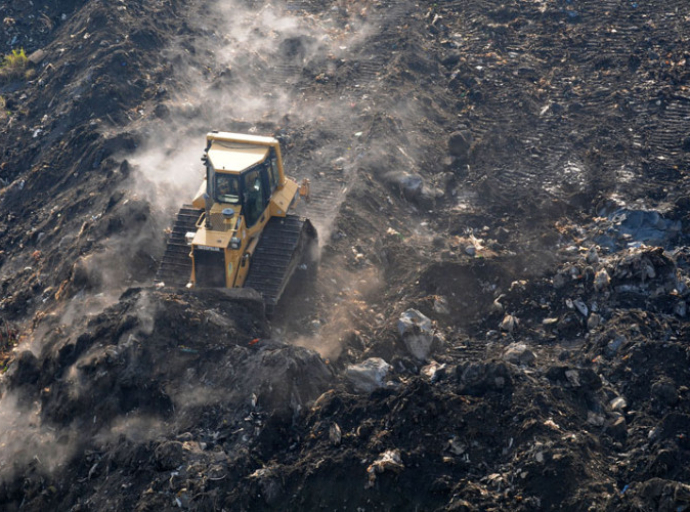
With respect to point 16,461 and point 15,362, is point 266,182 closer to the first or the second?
point 15,362

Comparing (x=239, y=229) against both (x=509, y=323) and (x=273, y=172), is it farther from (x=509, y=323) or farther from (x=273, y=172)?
(x=509, y=323)

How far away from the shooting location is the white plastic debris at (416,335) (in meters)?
10.2

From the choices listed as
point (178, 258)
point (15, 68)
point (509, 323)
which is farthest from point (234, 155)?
point (15, 68)

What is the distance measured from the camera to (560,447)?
7.48 m

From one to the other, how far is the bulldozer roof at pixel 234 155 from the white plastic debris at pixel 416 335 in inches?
132

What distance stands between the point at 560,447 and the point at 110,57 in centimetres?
1401

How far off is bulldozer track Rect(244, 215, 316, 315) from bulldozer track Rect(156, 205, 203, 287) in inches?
39.3

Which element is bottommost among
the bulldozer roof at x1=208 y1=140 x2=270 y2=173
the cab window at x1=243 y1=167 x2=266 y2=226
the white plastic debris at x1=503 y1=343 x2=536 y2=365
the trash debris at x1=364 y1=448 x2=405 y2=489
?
the white plastic debris at x1=503 y1=343 x2=536 y2=365

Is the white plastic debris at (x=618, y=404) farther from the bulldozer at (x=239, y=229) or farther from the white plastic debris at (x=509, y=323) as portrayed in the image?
the bulldozer at (x=239, y=229)

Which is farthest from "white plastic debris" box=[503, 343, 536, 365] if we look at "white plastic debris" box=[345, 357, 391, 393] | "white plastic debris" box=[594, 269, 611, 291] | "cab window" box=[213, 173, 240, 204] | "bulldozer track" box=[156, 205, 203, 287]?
"bulldozer track" box=[156, 205, 203, 287]

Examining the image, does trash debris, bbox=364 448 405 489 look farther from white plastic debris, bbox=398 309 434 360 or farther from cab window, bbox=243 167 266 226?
cab window, bbox=243 167 266 226

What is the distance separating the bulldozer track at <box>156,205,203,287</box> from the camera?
A: 10703mm

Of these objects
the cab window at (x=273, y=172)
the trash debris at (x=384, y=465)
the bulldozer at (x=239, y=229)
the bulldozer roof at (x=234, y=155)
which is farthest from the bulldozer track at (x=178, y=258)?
the trash debris at (x=384, y=465)

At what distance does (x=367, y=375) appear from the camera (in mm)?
9320
